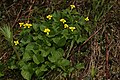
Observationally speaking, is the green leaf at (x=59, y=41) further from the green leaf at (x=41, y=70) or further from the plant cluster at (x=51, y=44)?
the green leaf at (x=41, y=70)

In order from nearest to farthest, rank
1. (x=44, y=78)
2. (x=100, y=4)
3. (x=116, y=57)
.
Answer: (x=44, y=78)
(x=116, y=57)
(x=100, y=4)

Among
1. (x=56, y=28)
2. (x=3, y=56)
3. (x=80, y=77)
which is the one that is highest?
(x=56, y=28)

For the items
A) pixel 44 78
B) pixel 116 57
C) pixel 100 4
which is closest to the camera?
pixel 44 78

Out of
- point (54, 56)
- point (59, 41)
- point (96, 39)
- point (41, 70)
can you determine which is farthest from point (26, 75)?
point (96, 39)

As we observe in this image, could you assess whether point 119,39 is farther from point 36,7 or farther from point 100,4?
point 36,7

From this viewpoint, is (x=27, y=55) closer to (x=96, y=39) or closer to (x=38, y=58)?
(x=38, y=58)

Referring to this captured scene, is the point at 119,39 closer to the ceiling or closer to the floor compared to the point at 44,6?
closer to the floor

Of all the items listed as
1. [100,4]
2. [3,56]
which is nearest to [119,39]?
[100,4]

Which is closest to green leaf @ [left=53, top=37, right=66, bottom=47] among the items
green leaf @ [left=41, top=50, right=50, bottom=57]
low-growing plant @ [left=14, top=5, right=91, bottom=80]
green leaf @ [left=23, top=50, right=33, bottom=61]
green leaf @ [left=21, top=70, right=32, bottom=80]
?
low-growing plant @ [left=14, top=5, right=91, bottom=80]

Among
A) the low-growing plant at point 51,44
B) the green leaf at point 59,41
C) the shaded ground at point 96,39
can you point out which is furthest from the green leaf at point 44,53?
the shaded ground at point 96,39
